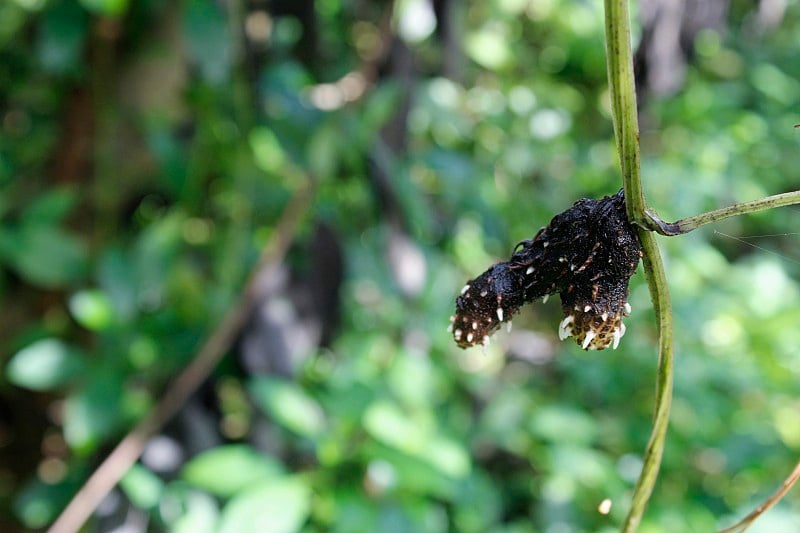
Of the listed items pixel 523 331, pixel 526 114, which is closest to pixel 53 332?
pixel 526 114

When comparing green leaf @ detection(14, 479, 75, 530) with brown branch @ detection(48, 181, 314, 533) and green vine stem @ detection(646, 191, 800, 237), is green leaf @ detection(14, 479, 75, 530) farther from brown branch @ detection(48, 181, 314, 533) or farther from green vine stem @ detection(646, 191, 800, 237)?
green vine stem @ detection(646, 191, 800, 237)

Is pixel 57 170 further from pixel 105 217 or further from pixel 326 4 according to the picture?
pixel 326 4

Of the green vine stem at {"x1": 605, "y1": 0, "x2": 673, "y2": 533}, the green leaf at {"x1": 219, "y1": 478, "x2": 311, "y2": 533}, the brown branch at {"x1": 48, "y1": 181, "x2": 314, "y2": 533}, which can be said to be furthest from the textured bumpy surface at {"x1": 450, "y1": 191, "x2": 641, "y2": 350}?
the brown branch at {"x1": 48, "y1": 181, "x2": 314, "y2": 533}

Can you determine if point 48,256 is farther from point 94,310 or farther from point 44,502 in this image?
point 44,502

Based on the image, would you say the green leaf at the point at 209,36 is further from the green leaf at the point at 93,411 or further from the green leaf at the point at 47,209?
the green leaf at the point at 93,411

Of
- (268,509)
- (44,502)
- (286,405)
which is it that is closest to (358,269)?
(286,405)
